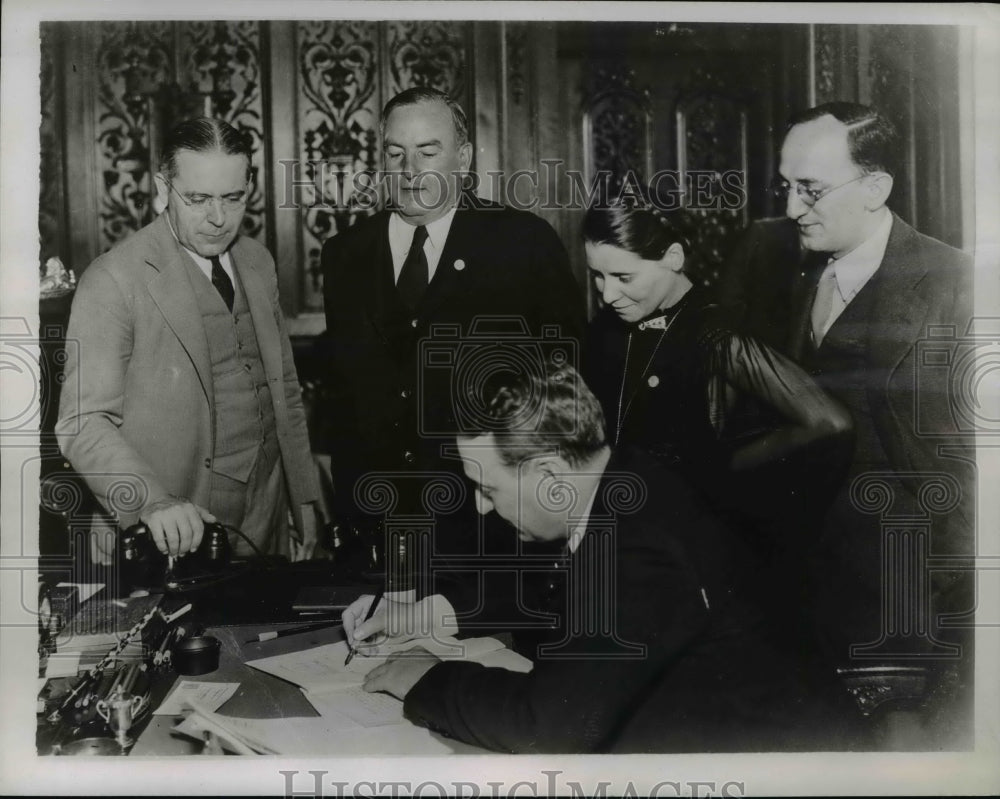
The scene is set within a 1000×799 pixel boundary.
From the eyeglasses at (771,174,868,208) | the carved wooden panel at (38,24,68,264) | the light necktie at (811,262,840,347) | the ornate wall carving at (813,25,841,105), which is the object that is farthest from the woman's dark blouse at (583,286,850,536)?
the carved wooden panel at (38,24,68,264)

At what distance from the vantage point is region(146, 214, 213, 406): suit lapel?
2467 mm

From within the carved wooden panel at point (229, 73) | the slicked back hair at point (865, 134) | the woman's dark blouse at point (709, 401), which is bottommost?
the woman's dark blouse at point (709, 401)

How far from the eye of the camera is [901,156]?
98.8 inches

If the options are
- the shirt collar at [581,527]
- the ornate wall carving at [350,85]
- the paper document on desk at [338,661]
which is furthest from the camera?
the ornate wall carving at [350,85]

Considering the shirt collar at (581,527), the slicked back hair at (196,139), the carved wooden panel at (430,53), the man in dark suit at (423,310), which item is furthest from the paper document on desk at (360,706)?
the carved wooden panel at (430,53)

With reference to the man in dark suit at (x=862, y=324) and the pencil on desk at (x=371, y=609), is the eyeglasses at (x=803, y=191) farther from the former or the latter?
the pencil on desk at (x=371, y=609)

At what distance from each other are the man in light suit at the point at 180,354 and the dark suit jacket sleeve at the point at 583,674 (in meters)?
0.87

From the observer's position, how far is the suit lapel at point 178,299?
247 centimetres

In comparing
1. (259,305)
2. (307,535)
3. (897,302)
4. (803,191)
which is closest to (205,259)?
(259,305)

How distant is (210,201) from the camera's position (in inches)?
97.9

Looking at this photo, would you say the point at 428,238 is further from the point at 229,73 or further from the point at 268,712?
the point at 268,712

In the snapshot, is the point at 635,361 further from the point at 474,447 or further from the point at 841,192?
the point at 841,192

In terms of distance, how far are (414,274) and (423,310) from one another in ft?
Result: 0.37

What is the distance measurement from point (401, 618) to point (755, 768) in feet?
3.55
